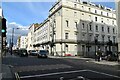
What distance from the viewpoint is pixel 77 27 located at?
69.9 metres

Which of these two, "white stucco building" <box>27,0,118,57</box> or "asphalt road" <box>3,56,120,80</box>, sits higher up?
"white stucco building" <box>27,0,118,57</box>

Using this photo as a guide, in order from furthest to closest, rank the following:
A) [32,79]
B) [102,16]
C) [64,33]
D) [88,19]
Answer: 1. [102,16]
2. [88,19]
3. [64,33]
4. [32,79]

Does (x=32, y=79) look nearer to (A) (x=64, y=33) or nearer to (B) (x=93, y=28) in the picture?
(A) (x=64, y=33)

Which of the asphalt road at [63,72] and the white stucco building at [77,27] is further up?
the white stucco building at [77,27]

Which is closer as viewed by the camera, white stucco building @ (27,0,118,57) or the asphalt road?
the asphalt road

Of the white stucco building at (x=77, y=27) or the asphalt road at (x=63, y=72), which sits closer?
the asphalt road at (x=63, y=72)

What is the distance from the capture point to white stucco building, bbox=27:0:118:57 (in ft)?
218

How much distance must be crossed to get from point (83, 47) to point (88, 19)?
9.47 meters

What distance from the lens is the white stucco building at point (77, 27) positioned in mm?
66438

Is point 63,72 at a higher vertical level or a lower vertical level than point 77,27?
lower

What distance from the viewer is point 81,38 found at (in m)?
70.7

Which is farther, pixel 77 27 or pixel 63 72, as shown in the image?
pixel 77 27

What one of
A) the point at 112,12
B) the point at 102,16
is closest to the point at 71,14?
the point at 102,16

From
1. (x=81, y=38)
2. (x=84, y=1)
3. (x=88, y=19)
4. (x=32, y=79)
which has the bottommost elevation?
(x=32, y=79)
